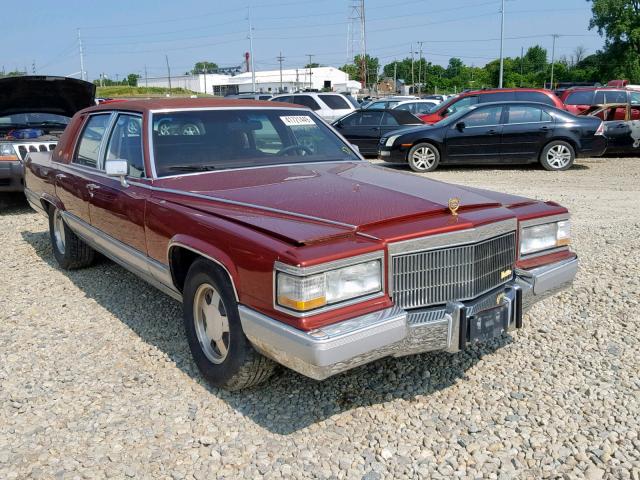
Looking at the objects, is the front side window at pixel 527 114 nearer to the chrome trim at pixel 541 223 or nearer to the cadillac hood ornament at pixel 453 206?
the chrome trim at pixel 541 223

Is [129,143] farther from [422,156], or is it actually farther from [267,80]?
[267,80]

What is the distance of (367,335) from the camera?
2713mm

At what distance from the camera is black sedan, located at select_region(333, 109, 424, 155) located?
14750mm

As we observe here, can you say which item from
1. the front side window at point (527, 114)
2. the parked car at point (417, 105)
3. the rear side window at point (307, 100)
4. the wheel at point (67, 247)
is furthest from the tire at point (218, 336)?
the parked car at point (417, 105)

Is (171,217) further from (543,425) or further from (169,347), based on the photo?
(543,425)

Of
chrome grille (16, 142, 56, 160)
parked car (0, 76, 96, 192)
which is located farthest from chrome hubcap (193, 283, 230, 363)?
chrome grille (16, 142, 56, 160)

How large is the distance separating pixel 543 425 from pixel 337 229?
1456 millimetres

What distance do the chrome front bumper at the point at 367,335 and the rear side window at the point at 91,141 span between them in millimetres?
2721

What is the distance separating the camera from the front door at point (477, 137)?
1217 cm

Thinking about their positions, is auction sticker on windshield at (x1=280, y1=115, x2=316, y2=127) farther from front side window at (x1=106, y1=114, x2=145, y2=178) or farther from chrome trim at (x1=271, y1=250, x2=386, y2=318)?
chrome trim at (x1=271, y1=250, x2=386, y2=318)

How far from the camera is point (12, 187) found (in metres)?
8.30

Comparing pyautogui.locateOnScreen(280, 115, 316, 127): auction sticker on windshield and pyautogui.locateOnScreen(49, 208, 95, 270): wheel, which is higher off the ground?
pyautogui.locateOnScreen(280, 115, 316, 127): auction sticker on windshield

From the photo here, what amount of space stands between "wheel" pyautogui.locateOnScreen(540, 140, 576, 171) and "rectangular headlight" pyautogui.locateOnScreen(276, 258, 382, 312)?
34.0ft

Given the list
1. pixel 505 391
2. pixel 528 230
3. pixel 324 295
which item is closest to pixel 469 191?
pixel 528 230
